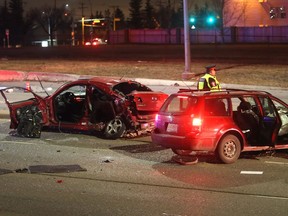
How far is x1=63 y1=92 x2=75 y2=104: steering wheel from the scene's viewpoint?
11875 mm

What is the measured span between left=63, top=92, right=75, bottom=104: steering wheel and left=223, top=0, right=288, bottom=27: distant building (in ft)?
213

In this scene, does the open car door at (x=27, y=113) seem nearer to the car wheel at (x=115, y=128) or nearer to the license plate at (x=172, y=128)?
the car wheel at (x=115, y=128)

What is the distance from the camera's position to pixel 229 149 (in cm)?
866

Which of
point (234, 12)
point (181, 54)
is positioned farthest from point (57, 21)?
point (181, 54)

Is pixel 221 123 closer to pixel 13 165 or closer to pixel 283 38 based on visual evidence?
pixel 13 165

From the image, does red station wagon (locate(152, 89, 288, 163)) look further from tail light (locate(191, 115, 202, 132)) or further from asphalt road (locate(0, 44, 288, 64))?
asphalt road (locate(0, 44, 288, 64))

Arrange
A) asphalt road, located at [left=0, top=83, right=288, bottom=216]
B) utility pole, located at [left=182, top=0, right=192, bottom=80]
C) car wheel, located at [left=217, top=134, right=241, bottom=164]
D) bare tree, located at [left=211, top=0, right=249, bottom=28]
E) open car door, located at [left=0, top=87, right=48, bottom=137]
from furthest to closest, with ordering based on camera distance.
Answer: bare tree, located at [left=211, top=0, right=249, bottom=28] → utility pole, located at [left=182, top=0, right=192, bottom=80] → open car door, located at [left=0, top=87, right=48, bottom=137] → car wheel, located at [left=217, top=134, right=241, bottom=164] → asphalt road, located at [left=0, top=83, right=288, bottom=216]

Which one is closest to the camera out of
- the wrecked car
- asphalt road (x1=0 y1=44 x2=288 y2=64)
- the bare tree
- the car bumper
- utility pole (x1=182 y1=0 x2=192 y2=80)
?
the car bumper

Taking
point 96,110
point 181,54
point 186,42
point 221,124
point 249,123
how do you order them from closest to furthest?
point 221,124 → point 249,123 → point 96,110 → point 186,42 → point 181,54

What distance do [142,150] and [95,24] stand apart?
107144 mm

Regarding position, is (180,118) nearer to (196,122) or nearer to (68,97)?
(196,122)

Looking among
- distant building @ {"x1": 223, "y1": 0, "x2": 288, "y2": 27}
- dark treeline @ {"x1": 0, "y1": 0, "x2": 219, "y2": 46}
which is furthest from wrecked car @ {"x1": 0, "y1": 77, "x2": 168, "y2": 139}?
dark treeline @ {"x1": 0, "y1": 0, "x2": 219, "y2": 46}

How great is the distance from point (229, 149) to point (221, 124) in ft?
1.56

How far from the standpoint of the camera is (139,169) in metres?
8.35
